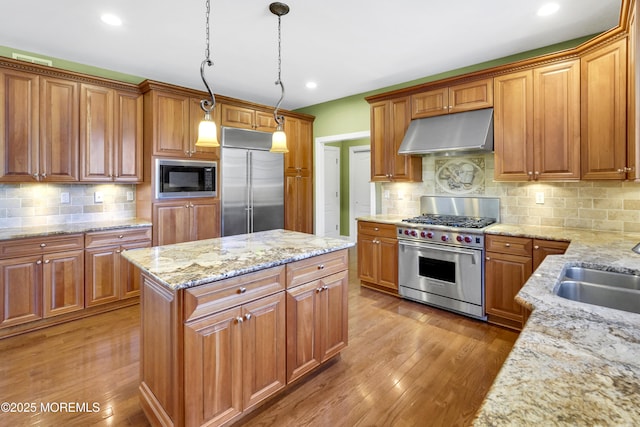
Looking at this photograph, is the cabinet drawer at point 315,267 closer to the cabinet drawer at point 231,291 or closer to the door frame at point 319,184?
the cabinet drawer at point 231,291

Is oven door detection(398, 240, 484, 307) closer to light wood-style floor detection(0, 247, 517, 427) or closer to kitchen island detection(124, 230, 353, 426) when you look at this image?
light wood-style floor detection(0, 247, 517, 427)

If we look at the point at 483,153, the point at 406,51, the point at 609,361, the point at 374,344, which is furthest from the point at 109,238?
the point at 483,153

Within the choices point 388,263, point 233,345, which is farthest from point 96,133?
point 388,263

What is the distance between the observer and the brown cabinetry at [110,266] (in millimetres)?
3309

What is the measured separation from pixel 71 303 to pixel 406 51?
14.0 feet

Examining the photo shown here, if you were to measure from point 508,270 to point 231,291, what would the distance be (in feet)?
8.39

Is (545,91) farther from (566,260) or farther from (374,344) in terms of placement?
(374,344)

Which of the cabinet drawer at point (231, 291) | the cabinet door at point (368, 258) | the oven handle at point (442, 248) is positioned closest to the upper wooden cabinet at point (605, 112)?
the oven handle at point (442, 248)

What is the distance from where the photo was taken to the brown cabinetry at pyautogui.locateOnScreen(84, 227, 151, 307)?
3.31 m

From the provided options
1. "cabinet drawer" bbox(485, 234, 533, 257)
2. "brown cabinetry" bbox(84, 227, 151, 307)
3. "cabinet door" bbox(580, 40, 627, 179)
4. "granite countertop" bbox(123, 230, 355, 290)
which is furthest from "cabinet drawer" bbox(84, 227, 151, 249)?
"cabinet door" bbox(580, 40, 627, 179)

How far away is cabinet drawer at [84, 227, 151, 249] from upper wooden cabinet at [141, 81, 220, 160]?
92cm

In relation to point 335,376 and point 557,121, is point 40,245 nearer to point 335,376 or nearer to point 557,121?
point 335,376

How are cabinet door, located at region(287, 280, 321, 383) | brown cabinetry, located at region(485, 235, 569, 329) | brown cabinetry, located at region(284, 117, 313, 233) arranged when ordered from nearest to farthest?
cabinet door, located at region(287, 280, 321, 383), brown cabinetry, located at region(485, 235, 569, 329), brown cabinetry, located at region(284, 117, 313, 233)

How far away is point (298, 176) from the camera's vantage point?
5.36 metres
